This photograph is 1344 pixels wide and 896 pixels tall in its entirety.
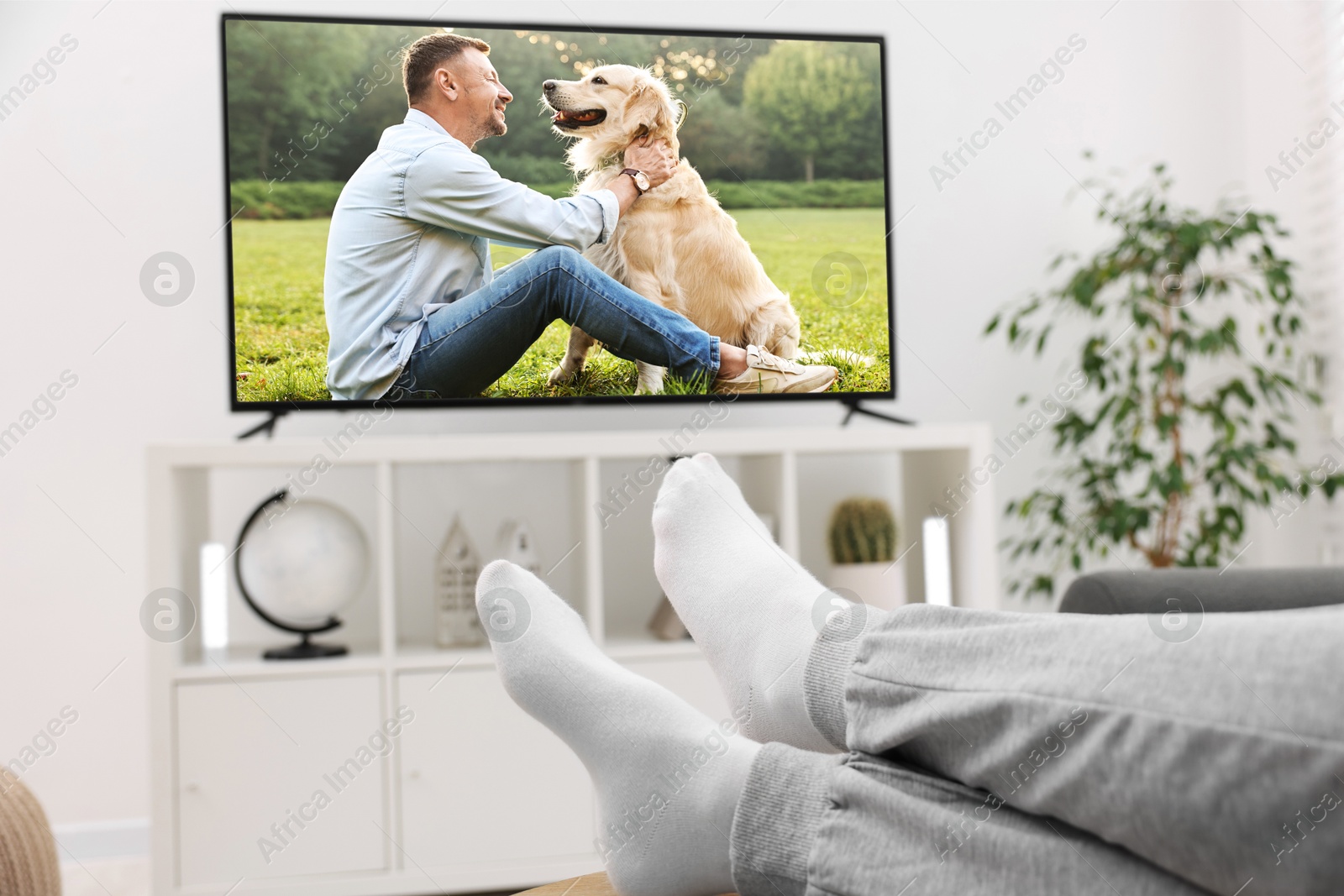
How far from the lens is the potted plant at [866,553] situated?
1697 mm

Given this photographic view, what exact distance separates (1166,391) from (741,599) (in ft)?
4.75

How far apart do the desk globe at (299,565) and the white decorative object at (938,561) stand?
953 mm

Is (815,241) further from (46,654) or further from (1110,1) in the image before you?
(46,654)

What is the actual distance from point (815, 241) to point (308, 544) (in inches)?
38.8

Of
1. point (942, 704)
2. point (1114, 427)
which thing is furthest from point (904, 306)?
point (942, 704)

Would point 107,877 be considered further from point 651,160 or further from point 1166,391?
point 1166,391

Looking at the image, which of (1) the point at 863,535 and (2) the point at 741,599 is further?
(1) the point at 863,535

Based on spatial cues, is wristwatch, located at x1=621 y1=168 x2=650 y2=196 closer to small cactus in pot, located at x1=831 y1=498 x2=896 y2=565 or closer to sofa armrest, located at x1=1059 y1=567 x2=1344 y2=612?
small cactus in pot, located at x1=831 y1=498 x2=896 y2=565

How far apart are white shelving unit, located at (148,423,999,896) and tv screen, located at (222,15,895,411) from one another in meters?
0.14

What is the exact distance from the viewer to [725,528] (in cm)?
94

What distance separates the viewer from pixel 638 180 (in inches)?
66.6

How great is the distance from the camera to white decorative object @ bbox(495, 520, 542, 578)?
1646 mm

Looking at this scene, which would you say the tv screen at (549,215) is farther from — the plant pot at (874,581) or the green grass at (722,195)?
the plant pot at (874,581)

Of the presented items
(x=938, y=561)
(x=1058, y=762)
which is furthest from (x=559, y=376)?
(x=1058, y=762)
